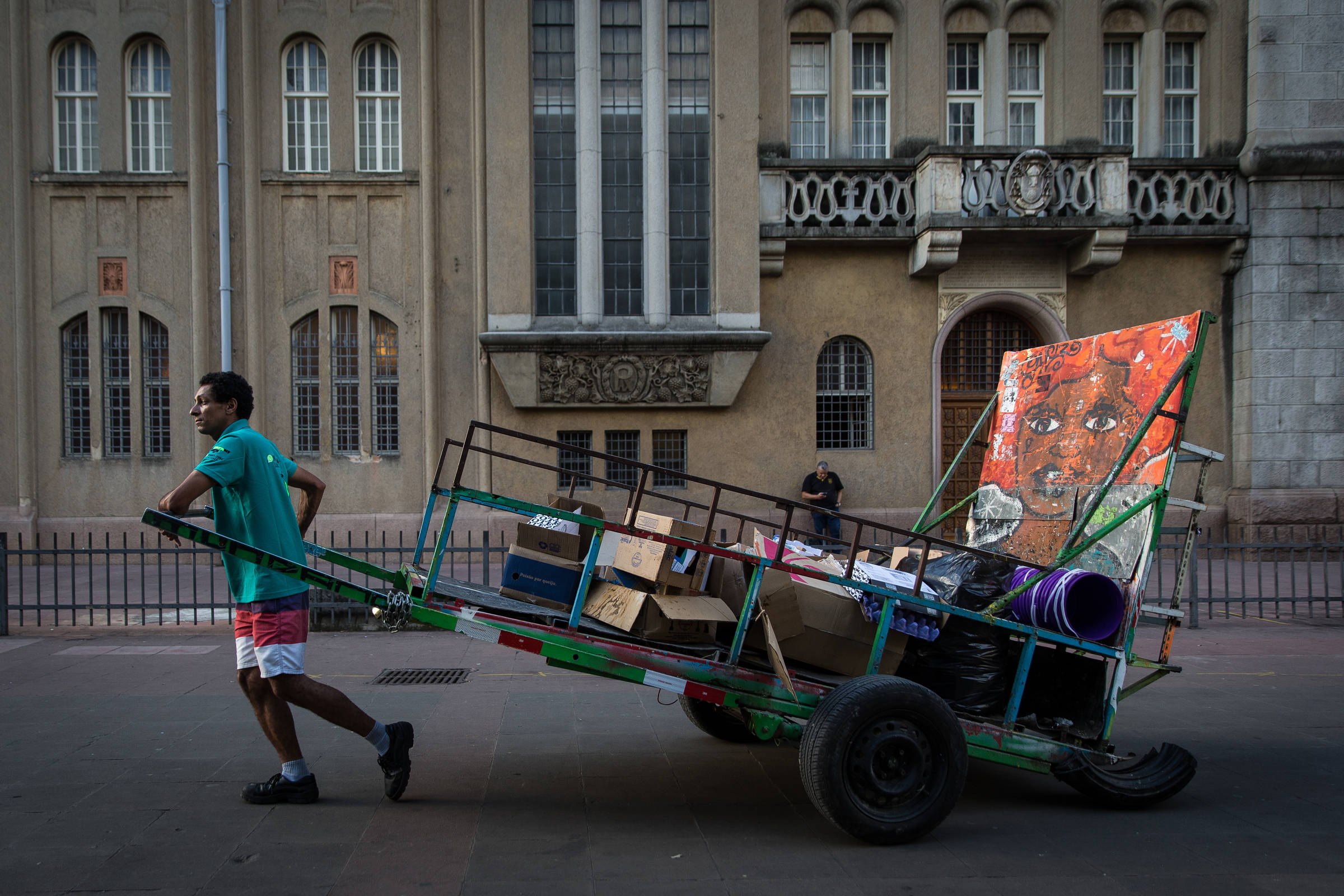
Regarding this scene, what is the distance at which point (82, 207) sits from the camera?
633 inches

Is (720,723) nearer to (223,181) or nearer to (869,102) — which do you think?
(869,102)

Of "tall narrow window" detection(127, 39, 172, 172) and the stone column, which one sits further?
"tall narrow window" detection(127, 39, 172, 172)

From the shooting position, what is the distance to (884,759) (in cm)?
409

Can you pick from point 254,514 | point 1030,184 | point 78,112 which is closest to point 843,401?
point 1030,184

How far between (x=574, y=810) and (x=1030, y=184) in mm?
14068

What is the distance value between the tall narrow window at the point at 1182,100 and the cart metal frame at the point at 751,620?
48.4 ft

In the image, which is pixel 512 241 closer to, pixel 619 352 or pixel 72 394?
pixel 619 352

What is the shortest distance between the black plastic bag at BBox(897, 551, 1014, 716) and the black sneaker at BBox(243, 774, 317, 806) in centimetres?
311

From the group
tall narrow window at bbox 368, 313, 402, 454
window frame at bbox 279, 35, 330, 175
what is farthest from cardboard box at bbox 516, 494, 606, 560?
window frame at bbox 279, 35, 330, 175

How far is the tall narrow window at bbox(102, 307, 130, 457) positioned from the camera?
639 inches

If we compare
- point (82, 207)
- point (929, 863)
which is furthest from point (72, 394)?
point (929, 863)

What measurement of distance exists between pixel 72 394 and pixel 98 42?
6.23 meters

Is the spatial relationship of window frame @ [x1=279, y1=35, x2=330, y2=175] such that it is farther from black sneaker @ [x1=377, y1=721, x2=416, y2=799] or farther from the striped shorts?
black sneaker @ [x1=377, y1=721, x2=416, y2=799]

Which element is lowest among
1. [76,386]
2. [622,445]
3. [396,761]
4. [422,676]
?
[422,676]
